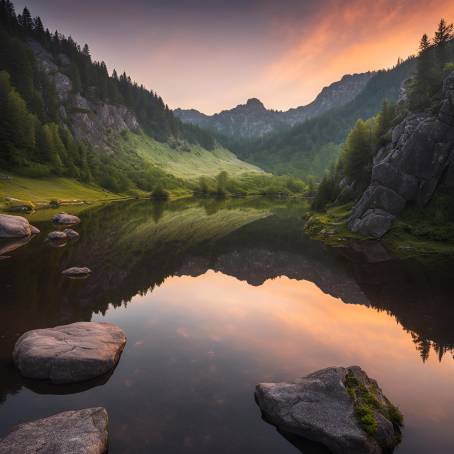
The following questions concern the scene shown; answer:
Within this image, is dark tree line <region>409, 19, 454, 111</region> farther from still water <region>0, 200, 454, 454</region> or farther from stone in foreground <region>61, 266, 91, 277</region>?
stone in foreground <region>61, 266, 91, 277</region>

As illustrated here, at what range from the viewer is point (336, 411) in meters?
11.3

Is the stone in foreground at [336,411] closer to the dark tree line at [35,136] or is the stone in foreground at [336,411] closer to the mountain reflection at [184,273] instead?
the mountain reflection at [184,273]

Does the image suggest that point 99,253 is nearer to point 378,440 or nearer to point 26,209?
point 378,440

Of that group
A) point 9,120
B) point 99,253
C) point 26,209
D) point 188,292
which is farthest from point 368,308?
point 9,120

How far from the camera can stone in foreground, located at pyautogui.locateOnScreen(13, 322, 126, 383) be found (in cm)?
1368

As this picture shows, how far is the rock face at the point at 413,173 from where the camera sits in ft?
172

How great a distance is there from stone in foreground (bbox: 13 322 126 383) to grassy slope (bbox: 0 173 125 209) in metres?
64.7

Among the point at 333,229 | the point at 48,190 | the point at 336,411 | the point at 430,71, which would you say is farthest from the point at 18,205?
the point at 430,71

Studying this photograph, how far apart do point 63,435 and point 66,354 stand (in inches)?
188

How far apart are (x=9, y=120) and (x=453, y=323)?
121 m

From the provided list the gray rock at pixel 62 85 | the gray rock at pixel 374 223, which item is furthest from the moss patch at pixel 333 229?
the gray rock at pixel 62 85

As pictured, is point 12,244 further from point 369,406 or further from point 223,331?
point 369,406

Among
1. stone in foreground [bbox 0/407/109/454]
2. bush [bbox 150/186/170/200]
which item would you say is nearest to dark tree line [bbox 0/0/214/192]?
bush [bbox 150/186/170/200]

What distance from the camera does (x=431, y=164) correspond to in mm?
53406
